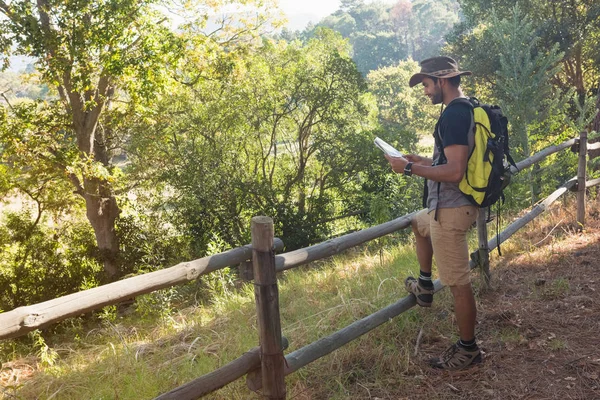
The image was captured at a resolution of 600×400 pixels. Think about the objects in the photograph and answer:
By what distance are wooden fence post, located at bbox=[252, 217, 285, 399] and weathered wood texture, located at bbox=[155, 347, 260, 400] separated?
0.22ft

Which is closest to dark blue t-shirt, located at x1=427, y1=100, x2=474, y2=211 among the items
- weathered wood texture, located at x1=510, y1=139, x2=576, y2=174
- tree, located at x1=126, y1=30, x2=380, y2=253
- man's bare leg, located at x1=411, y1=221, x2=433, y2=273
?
man's bare leg, located at x1=411, y1=221, x2=433, y2=273

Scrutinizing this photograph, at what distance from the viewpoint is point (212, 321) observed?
5230mm

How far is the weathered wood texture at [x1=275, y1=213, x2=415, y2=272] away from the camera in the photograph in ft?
9.55

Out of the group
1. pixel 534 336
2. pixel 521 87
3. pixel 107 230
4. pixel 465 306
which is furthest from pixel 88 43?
pixel 534 336

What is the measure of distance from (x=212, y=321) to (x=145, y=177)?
1170 cm

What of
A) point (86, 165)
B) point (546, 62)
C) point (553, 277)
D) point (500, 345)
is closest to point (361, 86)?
point (546, 62)

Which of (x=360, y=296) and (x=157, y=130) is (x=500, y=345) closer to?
(x=360, y=296)

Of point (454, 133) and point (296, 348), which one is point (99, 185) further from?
point (454, 133)

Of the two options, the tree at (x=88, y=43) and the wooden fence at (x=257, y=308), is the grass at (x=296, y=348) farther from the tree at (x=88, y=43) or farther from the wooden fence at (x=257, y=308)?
the tree at (x=88, y=43)

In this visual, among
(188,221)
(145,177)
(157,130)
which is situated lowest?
(188,221)

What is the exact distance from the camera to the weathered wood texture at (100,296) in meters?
1.87

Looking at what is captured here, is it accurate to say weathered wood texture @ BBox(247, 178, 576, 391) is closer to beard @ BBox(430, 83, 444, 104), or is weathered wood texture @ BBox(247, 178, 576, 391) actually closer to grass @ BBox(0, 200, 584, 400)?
grass @ BBox(0, 200, 584, 400)

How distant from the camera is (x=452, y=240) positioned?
324 centimetres

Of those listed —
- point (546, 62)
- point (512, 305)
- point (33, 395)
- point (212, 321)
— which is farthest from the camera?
point (546, 62)
